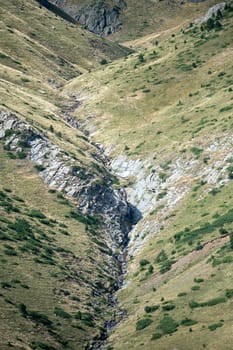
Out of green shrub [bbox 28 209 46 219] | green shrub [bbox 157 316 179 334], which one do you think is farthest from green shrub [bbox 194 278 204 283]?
green shrub [bbox 28 209 46 219]

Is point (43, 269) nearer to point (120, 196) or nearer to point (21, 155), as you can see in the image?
point (120, 196)

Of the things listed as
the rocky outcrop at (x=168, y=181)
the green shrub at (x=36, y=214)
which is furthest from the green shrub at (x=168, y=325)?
the green shrub at (x=36, y=214)

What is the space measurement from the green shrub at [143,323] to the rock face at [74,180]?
22232mm

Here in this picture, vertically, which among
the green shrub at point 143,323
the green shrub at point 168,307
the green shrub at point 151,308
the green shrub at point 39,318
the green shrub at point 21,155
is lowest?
the green shrub at point 143,323

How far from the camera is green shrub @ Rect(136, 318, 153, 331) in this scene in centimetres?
5578

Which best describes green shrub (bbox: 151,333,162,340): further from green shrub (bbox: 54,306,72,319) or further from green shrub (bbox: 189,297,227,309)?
green shrub (bbox: 54,306,72,319)

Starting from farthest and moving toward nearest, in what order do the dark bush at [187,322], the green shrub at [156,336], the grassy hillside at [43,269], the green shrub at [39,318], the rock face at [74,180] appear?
the rock face at [74,180] < the green shrub at [39,318] < the grassy hillside at [43,269] < the green shrub at [156,336] < the dark bush at [187,322]

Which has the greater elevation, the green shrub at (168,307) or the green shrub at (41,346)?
the green shrub at (168,307)

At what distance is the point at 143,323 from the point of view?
5625 cm

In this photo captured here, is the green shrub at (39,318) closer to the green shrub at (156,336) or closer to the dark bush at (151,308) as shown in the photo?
the dark bush at (151,308)

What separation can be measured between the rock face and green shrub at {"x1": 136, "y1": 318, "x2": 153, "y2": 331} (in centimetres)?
2223

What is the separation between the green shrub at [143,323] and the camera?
5578cm

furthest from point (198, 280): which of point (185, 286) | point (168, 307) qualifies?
point (168, 307)

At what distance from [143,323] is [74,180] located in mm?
35168
